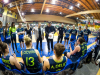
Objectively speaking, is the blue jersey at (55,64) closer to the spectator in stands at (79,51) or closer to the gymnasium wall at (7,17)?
the spectator in stands at (79,51)

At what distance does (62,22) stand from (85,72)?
2.45 m

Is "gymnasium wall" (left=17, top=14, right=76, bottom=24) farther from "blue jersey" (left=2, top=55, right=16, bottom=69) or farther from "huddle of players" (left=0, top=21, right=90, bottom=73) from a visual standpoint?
"blue jersey" (left=2, top=55, right=16, bottom=69)

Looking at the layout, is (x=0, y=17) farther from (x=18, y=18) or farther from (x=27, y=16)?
(x=27, y=16)

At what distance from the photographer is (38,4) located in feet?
7.99

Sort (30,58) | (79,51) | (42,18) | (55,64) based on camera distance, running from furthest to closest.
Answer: (42,18) → (79,51) → (30,58) → (55,64)

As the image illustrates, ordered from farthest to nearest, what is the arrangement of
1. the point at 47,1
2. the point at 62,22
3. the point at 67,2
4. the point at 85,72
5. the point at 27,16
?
the point at 62,22, the point at 27,16, the point at 67,2, the point at 47,1, the point at 85,72

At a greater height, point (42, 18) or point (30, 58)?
point (42, 18)

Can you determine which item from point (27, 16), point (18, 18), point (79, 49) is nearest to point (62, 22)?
point (27, 16)

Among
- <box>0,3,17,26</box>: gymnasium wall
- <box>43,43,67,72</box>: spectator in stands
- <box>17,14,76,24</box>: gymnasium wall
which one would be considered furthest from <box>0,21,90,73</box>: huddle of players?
<box>0,3,17,26</box>: gymnasium wall

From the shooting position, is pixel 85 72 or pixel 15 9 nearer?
pixel 85 72

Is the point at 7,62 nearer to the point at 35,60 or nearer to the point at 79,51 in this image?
the point at 35,60

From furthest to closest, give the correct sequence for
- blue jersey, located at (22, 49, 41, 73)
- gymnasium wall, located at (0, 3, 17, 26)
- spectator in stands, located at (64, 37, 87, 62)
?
gymnasium wall, located at (0, 3, 17, 26) < spectator in stands, located at (64, 37, 87, 62) < blue jersey, located at (22, 49, 41, 73)

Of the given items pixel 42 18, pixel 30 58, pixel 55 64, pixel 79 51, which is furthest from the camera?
pixel 42 18

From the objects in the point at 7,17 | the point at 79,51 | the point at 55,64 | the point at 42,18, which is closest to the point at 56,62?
the point at 55,64
